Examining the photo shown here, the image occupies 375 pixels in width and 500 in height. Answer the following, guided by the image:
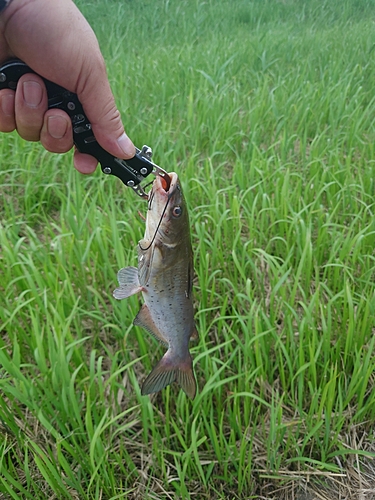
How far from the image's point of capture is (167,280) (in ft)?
2.97

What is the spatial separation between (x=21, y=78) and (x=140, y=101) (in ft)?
7.56

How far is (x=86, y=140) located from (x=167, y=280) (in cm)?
40

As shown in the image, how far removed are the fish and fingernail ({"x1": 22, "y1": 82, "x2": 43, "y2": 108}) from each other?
38 centimetres

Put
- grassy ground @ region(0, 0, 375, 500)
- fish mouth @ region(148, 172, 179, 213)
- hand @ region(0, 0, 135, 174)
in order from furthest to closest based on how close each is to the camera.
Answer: grassy ground @ region(0, 0, 375, 500), hand @ region(0, 0, 135, 174), fish mouth @ region(148, 172, 179, 213)

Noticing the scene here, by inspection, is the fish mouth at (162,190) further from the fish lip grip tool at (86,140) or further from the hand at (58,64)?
the hand at (58,64)

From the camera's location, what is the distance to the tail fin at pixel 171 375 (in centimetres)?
98

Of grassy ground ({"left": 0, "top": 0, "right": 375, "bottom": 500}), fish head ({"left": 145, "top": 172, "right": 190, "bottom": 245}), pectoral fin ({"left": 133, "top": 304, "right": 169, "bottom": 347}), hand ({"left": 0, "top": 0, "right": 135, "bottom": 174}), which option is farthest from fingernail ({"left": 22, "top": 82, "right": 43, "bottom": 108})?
grassy ground ({"left": 0, "top": 0, "right": 375, "bottom": 500})

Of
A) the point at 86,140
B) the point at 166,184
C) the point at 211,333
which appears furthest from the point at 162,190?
the point at 211,333

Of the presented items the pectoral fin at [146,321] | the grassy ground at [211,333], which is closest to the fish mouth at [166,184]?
the pectoral fin at [146,321]

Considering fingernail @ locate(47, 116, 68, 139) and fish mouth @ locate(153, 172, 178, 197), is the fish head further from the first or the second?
fingernail @ locate(47, 116, 68, 139)

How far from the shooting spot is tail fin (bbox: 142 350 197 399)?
98cm

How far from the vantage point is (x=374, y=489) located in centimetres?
127

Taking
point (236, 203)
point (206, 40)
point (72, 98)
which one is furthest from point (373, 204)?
point (206, 40)

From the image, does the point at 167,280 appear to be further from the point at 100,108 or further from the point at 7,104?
the point at 7,104
